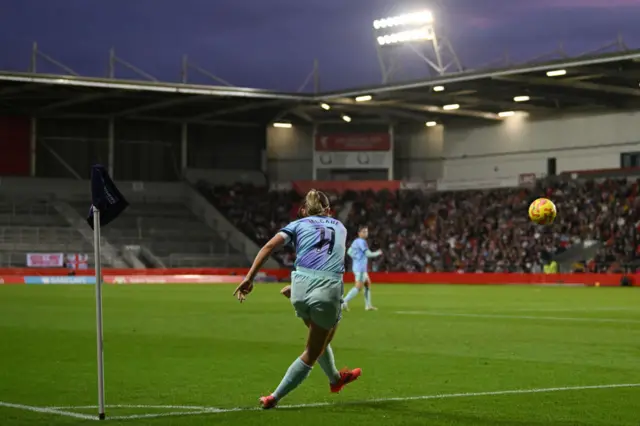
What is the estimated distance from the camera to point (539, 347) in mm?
18422

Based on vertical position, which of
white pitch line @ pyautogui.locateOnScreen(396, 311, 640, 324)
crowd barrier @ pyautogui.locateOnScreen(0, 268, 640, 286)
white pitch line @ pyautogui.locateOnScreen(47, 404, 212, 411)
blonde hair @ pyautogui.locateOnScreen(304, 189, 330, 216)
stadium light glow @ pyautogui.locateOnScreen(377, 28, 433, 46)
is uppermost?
stadium light glow @ pyautogui.locateOnScreen(377, 28, 433, 46)

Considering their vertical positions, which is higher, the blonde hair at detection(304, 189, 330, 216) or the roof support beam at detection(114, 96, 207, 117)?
the roof support beam at detection(114, 96, 207, 117)

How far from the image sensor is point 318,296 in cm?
1062

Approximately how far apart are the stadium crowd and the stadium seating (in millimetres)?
10884

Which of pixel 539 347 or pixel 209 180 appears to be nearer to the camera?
pixel 539 347

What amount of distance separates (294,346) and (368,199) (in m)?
52.0

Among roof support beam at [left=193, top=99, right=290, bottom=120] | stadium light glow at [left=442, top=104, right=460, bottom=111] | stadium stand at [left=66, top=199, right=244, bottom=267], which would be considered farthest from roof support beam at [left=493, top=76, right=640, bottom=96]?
stadium stand at [left=66, top=199, right=244, bottom=267]

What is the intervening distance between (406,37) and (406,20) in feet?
3.30

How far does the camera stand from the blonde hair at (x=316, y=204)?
11.1 metres

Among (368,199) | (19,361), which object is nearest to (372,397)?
(19,361)

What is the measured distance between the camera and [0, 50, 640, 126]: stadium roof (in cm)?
5688

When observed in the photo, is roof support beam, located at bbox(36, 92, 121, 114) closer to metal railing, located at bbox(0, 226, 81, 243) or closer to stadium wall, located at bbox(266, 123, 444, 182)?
metal railing, located at bbox(0, 226, 81, 243)

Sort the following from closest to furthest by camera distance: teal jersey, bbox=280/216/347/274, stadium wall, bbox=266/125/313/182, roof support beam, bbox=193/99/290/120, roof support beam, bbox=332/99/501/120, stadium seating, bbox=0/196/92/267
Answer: teal jersey, bbox=280/216/347/274, stadium seating, bbox=0/196/92/267, roof support beam, bbox=332/99/501/120, roof support beam, bbox=193/99/290/120, stadium wall, bbox=266/125/313/182

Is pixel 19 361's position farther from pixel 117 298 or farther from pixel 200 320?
pixel 117 298
